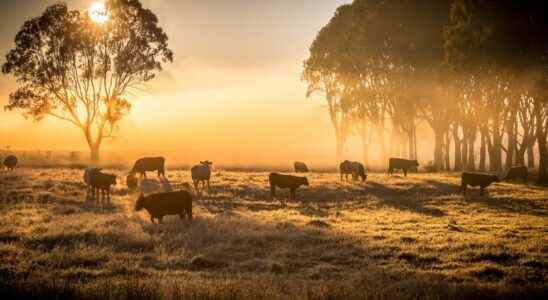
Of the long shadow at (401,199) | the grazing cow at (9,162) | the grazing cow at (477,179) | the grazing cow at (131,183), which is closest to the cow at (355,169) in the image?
the long shadow at (401,199)

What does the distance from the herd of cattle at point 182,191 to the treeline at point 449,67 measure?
21.6ft

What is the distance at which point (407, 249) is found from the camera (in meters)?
14.1

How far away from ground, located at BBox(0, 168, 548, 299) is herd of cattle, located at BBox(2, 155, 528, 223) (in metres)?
0.65

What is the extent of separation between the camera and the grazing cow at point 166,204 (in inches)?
713

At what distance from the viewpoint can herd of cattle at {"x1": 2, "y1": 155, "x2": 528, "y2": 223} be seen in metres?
18.2

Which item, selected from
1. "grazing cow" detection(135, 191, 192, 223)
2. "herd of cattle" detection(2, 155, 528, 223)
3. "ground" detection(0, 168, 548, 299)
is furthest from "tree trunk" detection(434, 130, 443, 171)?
"grazing cow" detection(135, 191, 192, 223)

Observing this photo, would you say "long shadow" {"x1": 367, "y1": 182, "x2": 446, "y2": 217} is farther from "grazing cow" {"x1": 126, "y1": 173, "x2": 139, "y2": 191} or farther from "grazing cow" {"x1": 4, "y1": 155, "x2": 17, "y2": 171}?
"grazing cow" {"x1": 4, "y1": 155, "x2": 17, "y2": 171}

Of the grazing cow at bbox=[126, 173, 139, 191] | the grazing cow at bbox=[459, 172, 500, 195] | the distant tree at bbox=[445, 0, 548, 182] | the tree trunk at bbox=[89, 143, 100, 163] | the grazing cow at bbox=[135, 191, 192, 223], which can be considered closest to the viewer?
the grazing cow at bbox=[135, 191, 192, 223]

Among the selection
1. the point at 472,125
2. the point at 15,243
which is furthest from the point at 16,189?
the point at 472,125

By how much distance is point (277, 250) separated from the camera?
13.9m

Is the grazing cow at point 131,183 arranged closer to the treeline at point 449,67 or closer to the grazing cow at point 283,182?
the grazing cow at point 283,182

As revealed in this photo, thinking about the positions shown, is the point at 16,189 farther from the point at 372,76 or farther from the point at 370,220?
the point at 372,76

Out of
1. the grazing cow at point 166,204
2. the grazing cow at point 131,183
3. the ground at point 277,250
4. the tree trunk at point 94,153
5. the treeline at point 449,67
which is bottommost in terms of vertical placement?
the ground at point 277,250

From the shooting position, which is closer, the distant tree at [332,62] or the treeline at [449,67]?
the treeline at [449,67]
